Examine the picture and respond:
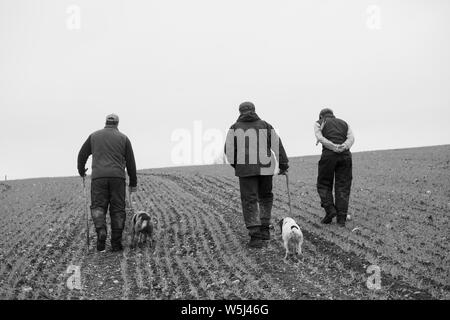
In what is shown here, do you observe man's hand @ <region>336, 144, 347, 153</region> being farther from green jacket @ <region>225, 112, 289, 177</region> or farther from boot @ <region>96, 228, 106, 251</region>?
boot @ <region>96, 228, 106, 251</region>

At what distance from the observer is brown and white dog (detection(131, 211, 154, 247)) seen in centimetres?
1062

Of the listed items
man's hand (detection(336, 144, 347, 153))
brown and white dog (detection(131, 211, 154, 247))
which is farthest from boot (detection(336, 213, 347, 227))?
brown and white dog (detection(131, 211, 154, 247))

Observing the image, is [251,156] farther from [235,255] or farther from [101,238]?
[101,238]

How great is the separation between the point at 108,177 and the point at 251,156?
9.43 feet

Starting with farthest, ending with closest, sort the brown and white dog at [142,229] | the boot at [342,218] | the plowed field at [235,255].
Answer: the boot at [342,218] → the brown and white dog at [142,229] → the plowed field at [235,255]

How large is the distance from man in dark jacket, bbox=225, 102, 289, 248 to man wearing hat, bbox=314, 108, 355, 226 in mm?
1763

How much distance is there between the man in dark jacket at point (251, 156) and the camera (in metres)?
10.1

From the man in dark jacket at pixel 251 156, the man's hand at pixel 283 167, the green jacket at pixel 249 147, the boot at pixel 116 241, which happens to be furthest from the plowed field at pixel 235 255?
the green jacket at pixel 249 147

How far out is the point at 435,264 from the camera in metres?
8.30

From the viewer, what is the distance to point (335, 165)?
11578mm

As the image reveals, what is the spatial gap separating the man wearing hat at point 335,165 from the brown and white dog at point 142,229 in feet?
12.2

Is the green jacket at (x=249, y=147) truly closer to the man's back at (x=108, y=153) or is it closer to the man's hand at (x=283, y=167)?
the man's hand at (x=283, y=167)
